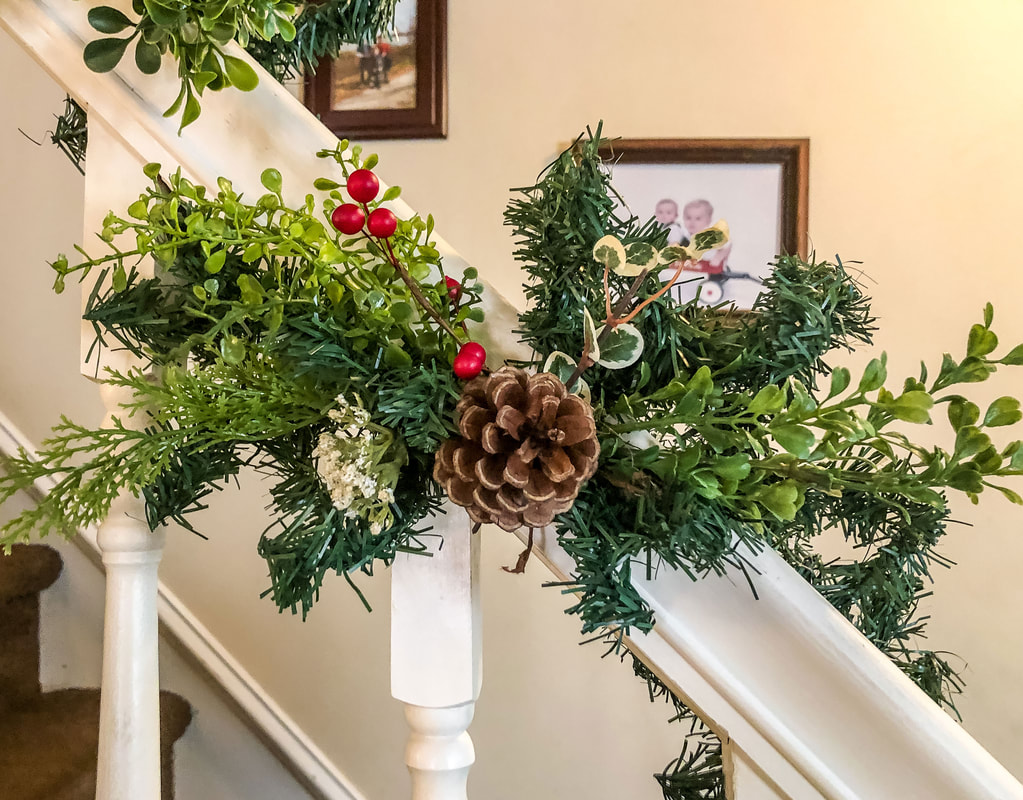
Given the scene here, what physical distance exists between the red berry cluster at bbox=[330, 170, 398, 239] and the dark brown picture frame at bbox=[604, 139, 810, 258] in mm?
901

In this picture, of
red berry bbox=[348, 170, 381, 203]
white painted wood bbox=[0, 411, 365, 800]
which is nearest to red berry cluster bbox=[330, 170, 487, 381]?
red berry bbox=[348, 170, 381, 203]

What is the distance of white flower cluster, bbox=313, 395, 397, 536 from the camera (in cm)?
34

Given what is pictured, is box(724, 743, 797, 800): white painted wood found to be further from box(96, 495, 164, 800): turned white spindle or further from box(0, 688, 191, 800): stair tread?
box(0, 688, 191, 800): stair tread

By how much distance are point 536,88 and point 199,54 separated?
0.95 m

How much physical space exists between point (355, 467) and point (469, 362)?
75 millimetres

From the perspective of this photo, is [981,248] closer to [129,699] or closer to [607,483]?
[607,483]

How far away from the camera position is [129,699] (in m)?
0.55

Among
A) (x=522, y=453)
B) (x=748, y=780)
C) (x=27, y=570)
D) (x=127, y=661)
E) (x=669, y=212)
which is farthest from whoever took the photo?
(x=669, y=212)

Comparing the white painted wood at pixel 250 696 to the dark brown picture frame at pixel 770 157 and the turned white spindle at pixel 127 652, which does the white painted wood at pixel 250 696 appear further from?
the dark brown picture frame at pixel 770 157

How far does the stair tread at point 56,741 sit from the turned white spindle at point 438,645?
71 centimetres

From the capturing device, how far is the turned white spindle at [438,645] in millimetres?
445

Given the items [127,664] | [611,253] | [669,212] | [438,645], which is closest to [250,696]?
[127,664]

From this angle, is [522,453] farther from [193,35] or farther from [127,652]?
[127,652]

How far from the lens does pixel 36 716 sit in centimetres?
107
